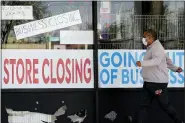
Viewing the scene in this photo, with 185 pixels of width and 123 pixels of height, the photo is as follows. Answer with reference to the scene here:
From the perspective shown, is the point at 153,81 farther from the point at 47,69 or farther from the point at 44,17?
the point at 44,17

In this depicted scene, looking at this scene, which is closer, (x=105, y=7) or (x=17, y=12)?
(x=17, y=12)

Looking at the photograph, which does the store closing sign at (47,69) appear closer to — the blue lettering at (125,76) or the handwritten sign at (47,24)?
the handwritten sign at (47,24)

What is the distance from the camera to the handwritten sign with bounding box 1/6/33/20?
6.88m

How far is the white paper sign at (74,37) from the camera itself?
695cm

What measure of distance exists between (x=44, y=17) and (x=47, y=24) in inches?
4.6

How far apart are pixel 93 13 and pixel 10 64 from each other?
4.82ft

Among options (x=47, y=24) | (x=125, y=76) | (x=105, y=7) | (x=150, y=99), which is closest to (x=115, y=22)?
(x=105, y=7)

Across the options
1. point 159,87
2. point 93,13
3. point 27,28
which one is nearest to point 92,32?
point 93,13

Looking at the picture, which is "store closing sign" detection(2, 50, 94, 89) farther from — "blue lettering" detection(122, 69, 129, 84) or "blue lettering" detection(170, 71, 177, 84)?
"blue lettering" detection(170, 71, 177, 84)

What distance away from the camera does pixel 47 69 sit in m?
6.89

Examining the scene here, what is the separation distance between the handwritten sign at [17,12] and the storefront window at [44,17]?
46 millimetres

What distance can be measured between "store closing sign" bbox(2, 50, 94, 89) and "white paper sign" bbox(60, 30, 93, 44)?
6.0 inches

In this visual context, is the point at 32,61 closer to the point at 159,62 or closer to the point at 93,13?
the point at 93,13

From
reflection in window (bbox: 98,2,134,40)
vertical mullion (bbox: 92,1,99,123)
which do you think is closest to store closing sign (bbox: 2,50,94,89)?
vertical mullion (bbox: 92,1,99,123)
